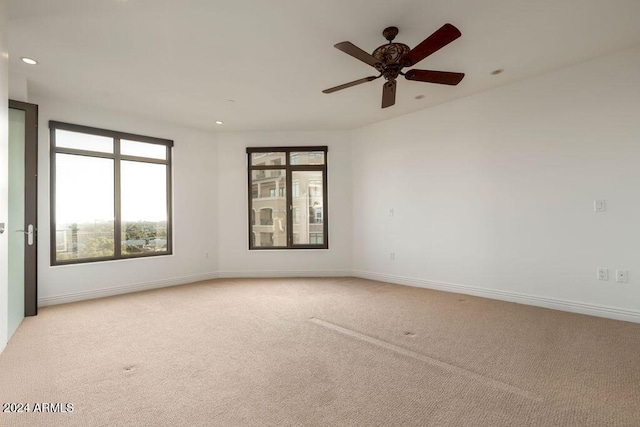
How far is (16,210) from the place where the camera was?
11.3 feet

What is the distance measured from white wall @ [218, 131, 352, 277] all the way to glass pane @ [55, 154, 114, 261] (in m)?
1.79

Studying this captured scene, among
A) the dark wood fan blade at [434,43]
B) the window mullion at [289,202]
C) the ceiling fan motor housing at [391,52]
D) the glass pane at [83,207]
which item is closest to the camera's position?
the dark wood fan blade at [434,43]

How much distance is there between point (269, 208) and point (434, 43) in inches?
166

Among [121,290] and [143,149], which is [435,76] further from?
[121,290]

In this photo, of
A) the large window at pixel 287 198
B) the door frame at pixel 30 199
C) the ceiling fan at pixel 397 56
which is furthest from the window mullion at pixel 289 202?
the door frame at pixel 30 199

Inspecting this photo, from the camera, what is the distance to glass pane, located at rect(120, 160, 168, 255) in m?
4.96

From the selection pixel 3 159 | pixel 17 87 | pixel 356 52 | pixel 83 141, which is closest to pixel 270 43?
pixel 356 52

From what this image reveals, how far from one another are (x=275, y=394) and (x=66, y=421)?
3.77 feet

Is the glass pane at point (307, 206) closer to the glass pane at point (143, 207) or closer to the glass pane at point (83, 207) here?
the glass pane at point (143, 207)

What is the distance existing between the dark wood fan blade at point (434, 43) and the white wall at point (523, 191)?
2.15 metres

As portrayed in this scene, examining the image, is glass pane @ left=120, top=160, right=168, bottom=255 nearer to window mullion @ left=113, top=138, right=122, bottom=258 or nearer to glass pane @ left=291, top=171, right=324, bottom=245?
window mullion @ left=113, top=138, right=122, bottom=258

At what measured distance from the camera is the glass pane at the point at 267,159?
19.6 feet

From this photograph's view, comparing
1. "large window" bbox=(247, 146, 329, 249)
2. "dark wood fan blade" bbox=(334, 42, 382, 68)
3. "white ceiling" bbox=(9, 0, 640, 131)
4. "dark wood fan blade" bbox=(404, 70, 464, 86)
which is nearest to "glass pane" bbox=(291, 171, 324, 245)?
"large window" bbox=(247, 146, 329, 249)

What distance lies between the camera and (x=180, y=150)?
5516 mm
